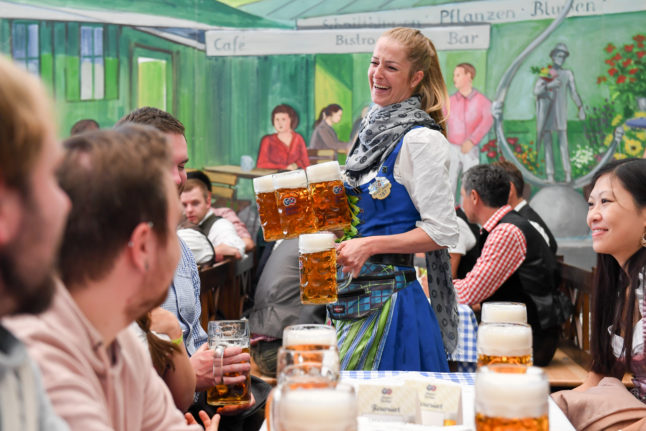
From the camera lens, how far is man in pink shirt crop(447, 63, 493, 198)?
20.4ft

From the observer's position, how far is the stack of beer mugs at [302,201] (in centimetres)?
205

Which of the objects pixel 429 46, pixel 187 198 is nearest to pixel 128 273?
pixel 429 46

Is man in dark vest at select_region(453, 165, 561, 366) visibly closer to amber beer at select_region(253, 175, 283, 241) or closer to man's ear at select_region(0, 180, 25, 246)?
amber beer at select_region(253, 175, 283, 241)

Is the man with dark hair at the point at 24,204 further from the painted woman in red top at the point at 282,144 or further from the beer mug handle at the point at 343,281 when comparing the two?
the painted woman in red top at the point at 282,144

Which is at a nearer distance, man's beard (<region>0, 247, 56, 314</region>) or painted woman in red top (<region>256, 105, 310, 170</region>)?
man's beard (<region>0, 247, 56, 314</region>)

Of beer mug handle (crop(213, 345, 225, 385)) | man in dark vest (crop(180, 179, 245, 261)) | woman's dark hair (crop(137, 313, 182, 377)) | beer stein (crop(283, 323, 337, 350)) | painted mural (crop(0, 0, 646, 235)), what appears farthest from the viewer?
painted mural (crop(0, 0, 646, 235))

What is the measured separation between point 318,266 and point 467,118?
447 cm

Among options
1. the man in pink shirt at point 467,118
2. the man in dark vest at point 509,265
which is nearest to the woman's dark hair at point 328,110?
the man in pink shirt at point 467,118

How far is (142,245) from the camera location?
39.9 inches

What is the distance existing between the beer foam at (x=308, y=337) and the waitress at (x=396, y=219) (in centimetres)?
81

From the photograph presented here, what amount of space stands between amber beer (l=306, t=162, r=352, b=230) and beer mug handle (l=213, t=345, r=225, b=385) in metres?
0.50

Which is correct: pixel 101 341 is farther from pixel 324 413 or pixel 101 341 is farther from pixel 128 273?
pixel 324 413

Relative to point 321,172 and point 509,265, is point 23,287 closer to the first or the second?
point 321,172

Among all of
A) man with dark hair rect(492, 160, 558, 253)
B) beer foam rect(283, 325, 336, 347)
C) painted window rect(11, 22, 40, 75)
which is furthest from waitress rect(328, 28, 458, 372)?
painted window rect(11, 22, 40, 75)
